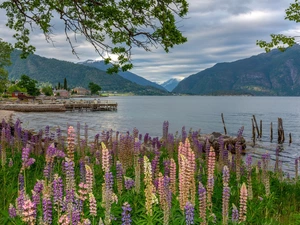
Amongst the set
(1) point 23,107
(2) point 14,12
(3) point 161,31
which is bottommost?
(1) point 23,107

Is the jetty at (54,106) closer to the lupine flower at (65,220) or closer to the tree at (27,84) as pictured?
the tree at (27,84)

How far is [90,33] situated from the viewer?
14.8 meters

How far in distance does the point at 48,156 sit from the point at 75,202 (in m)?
1.64

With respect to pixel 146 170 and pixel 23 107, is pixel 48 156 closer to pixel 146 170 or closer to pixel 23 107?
pixel 146 170

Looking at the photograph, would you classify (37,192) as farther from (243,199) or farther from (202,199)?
(243,199)

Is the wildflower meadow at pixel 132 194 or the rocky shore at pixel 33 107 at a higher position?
the wildflower meadow at pixel 132 194

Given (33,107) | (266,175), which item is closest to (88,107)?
(33,107)

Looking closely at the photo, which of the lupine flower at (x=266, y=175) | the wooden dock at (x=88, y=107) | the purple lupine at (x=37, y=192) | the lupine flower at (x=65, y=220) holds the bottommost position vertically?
the wooden dock at (x=88, y=107)

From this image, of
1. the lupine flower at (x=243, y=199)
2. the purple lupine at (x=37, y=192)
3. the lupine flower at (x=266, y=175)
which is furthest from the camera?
the lupine flower at (x=266, y=175)

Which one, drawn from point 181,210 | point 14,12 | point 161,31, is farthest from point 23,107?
point 181,210

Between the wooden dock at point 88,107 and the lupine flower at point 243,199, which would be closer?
the lupine flower at point 243,199

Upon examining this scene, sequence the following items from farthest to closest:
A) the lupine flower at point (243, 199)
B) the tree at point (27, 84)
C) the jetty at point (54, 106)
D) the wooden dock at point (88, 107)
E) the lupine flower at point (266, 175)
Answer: the tree at point (27, 84) → the wooden dock at point (88, 107) → the jetty at point (54, 106) → the lupine flower at point (266, 175) → the lupine flower at point (243, 199)

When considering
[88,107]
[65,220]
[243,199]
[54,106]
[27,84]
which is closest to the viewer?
[65,220]

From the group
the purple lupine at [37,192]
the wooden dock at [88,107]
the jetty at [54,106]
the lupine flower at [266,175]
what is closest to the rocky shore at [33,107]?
the jetty at [54,106]
